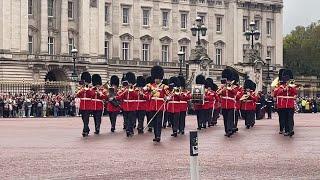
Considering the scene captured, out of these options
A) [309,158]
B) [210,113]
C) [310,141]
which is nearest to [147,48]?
[210,113]

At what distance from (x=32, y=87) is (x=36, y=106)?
32.3 ft

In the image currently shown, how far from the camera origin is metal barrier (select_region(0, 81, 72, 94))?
6488 cm

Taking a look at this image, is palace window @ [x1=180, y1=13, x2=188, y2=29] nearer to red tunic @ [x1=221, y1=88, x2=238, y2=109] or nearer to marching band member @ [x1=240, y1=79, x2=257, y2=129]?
marching band member @ [x1=240, y1=79, x2=257, y2=129]

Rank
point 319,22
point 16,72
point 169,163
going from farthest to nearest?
1. point 319,22
2. point 16,72
3. point 169,163

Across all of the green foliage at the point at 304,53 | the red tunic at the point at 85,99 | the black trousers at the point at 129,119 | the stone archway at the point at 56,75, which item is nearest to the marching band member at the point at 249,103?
the black trousers at the point at 129,119

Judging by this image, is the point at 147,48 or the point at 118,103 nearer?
the point at 118,103

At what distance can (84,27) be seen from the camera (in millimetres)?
77625

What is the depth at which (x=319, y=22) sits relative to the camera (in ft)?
395

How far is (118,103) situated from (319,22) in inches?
3720

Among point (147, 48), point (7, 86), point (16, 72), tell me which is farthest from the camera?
point (147, 48)

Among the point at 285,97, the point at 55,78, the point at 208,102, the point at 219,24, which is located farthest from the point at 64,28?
the point at 285,97

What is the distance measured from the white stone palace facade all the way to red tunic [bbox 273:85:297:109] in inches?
1854

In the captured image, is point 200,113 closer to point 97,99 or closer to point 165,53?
point 97,99

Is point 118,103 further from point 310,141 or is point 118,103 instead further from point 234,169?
point 234,169
